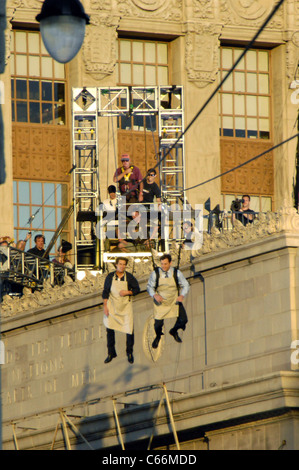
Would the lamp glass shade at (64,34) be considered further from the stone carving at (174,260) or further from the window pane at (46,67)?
the window pane at (46,67)

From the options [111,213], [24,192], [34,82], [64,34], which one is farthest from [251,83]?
[64,34]

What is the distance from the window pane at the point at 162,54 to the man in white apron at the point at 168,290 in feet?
75.0

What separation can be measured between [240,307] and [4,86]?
1933 cm

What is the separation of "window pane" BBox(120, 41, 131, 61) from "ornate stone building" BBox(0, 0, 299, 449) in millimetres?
79

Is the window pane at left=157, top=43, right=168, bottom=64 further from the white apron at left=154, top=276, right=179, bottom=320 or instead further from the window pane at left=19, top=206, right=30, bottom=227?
the white apron at left=154, top=276, right=179, bottom=320

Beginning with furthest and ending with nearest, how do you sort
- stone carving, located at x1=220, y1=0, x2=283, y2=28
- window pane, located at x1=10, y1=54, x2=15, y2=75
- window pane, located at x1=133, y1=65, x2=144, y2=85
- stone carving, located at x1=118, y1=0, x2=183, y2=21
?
stone carving, located at x1=220, y1=0, x2=283, y2=28
window pane, located at x1=133, y1=65, x2=144, y2=85
stone carving, located at x1=118, y1=0, x2=183, y2=21
window pane, located at x1=10, y1=54, x2=15, y2=75

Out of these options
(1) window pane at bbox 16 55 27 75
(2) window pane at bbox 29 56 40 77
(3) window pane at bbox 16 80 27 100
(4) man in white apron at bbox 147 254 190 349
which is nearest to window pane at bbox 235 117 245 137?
(2) window pane at bbox 29 56 40 77

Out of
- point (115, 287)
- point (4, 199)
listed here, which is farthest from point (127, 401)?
Result: point (4, 199)

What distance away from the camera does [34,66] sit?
49.0m

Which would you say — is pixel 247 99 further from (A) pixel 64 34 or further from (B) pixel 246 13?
(A) pixel 64 34

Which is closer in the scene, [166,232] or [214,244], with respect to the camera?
[214,244]

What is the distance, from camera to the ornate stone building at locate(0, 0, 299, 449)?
29828mm

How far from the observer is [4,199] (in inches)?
1861
